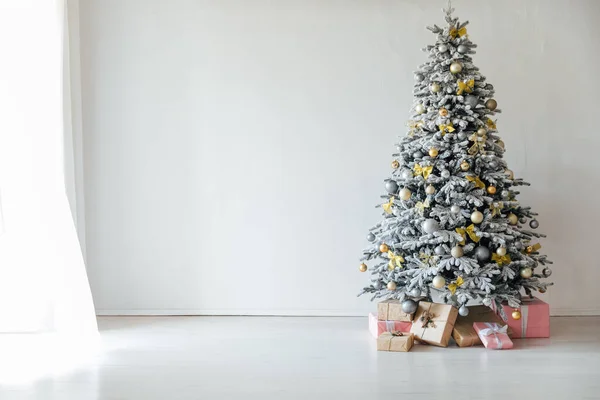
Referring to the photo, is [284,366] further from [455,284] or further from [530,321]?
[530,321]

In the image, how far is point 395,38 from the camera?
12.8 feet

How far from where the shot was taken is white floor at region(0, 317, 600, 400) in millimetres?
2586

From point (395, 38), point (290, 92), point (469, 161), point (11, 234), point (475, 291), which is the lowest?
point (475, 291)

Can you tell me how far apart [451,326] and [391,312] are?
0.99 ft

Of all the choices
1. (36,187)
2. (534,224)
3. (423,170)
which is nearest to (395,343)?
(423,170)

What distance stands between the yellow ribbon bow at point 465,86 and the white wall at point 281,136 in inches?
24.5

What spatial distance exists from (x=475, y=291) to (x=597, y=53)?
1635 millimetres

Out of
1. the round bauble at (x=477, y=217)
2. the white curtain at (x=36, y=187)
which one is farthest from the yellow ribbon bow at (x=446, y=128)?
the white curtain at (x=36, y=187)

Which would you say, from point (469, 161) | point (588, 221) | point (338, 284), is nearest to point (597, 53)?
point (588, 221)

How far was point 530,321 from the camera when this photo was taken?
3379mm

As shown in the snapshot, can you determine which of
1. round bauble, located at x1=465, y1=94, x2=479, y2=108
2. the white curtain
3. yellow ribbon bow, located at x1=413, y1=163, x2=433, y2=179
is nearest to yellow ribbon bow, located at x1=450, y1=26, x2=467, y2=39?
round bauble, located at x1=465, y1=94, x2=479, y2=108

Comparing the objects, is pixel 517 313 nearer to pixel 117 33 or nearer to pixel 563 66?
pixel 563 66

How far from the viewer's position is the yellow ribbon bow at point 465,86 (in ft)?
10.8

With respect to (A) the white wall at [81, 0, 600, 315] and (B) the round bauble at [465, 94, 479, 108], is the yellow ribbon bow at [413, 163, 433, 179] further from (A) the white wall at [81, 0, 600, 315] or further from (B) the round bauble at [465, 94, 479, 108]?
(A) the white wall at [81, 0, 600, 315]
